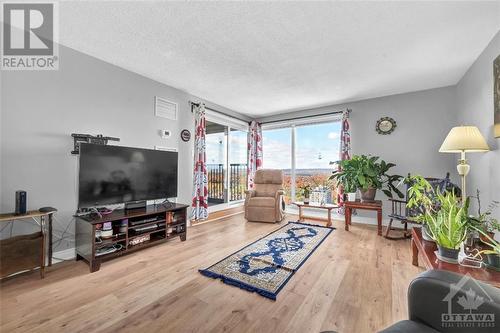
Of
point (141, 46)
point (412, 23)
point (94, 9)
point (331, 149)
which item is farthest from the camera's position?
point (331, 149)

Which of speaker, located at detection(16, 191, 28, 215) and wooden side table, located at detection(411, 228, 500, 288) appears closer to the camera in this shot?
wooden side table, located at detection(411, 228, 500, 288)

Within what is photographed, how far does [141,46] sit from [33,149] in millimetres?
1619

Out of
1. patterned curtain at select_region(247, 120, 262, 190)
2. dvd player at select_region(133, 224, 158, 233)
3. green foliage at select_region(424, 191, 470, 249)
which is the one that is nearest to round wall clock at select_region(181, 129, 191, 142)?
dvd player at select_region(133, 224, 158, 233)

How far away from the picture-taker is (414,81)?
3.35 metres

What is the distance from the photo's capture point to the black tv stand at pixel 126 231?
2.22m

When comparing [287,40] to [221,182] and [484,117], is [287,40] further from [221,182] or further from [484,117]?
[221,182]

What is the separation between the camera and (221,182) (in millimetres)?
4961

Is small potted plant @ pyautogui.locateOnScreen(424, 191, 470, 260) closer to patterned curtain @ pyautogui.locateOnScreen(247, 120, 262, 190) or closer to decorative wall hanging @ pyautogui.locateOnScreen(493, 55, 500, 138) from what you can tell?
decorative wall hanging @ pyautogui.locateOnScreen(493, 55, 500, 138)

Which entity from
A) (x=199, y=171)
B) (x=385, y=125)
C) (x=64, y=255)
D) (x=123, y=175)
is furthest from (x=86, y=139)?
(x=385, y=125)

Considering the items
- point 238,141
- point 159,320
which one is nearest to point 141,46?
point 159,320

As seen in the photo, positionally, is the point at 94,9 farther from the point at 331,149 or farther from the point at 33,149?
the point at 331,149
